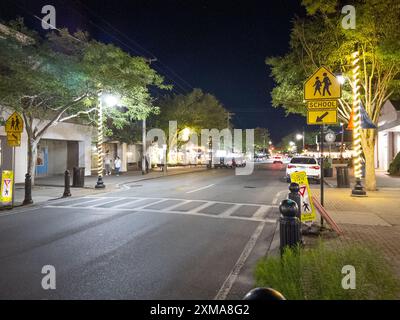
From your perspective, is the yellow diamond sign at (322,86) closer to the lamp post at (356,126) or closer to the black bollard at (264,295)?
the black bollard at (264,295)

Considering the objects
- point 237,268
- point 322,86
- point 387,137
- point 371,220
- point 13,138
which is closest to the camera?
point 237,268

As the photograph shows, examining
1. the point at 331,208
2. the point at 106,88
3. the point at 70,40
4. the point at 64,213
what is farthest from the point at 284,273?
the point at 70,40

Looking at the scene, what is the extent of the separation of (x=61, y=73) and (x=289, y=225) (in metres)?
15.2

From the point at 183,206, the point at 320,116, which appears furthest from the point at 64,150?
the point at 320,116

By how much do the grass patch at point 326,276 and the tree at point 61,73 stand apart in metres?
14.4

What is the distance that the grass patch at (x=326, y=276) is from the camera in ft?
15.1

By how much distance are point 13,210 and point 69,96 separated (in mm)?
8572

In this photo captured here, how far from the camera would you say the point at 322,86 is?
9086mm

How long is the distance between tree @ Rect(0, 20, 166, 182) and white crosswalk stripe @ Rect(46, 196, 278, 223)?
222 inches

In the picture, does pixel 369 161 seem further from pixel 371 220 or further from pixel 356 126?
pixel 371 220

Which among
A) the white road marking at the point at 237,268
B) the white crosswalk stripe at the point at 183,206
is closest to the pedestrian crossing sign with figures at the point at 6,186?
the white crosswalk stripe at the point at 183,206

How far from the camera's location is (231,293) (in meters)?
5.23

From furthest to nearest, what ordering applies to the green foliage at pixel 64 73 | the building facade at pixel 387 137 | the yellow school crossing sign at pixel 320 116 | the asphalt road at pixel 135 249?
the building facade at pixel 387 137 < the green foliage at pixel 64 73 < the yellow school crossing sign at pixel 320 116 < the asphalt road at pixel 135 249
